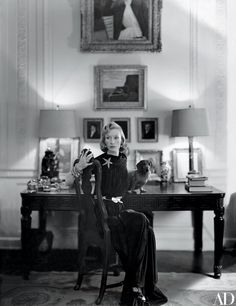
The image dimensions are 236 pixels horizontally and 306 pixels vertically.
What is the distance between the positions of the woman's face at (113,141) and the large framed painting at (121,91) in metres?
0.61

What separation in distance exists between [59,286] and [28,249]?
12.7 inches

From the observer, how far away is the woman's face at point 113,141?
1605mm

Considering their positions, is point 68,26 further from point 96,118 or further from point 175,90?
point 175,90

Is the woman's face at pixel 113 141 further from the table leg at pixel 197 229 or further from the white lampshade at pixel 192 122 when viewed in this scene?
the table leg at pixel 197 229

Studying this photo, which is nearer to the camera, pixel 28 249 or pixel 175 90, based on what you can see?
pixel 28 249

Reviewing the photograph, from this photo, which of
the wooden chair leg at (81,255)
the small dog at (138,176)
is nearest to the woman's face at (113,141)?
the small dog at (138,176)

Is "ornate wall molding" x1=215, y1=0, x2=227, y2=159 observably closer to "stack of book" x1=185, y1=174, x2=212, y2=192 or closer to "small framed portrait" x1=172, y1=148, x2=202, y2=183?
"small framed portrait" x1=172, y1=148, x2=202, y2=183

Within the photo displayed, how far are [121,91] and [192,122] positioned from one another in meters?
0.45

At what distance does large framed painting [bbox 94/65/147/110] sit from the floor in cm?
80

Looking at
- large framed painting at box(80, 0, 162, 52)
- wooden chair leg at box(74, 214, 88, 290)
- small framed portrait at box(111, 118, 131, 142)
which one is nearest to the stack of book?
small framed portrait at box(111, 118, 131, 142)

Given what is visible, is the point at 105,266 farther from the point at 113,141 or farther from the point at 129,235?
the point at 113,141

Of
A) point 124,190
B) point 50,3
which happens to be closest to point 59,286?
point 124,190

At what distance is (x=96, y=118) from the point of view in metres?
2.18

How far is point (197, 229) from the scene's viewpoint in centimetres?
206
